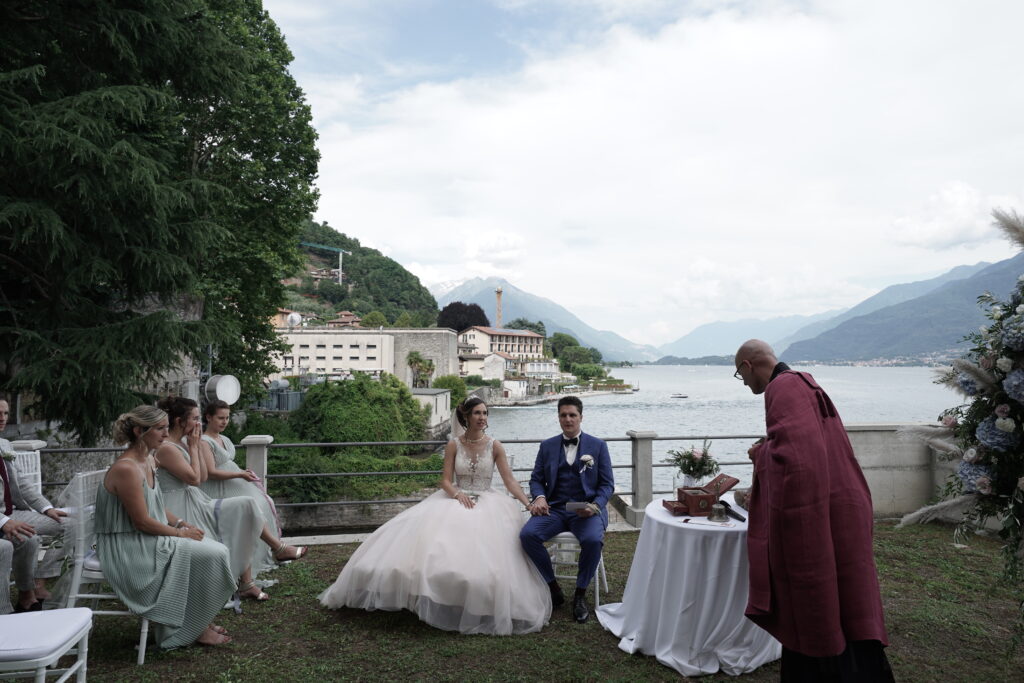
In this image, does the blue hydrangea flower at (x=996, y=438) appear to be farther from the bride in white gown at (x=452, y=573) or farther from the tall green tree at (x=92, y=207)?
the tall green tree at (x=92, y=207)

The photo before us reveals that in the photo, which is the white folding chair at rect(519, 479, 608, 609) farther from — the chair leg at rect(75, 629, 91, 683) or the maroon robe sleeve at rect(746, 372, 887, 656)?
the chair leg at rect(75, 629, 91, 683)

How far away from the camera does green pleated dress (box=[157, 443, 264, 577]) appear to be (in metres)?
4.76

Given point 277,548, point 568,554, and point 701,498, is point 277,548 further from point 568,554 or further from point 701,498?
point 701,498

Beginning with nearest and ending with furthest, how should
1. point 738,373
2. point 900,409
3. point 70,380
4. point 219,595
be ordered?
point 738,373, point 219,595, point 70,380, point 900,409

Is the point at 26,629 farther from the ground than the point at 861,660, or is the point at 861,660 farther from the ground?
the point at 26,629

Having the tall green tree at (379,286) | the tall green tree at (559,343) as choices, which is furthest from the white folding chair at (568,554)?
the tall green tree at (559,343)

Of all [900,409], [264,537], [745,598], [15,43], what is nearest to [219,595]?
[264,537]

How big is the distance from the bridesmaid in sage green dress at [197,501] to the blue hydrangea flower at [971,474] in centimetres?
486

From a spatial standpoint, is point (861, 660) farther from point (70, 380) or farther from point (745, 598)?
point (70, 380)

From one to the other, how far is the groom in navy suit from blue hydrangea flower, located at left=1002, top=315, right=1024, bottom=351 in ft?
8.41

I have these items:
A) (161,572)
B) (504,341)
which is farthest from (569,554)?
(504,341)

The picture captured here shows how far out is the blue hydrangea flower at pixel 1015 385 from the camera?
3096mm

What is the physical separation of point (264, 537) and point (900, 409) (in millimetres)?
83034

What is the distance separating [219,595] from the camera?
13.7 ft
